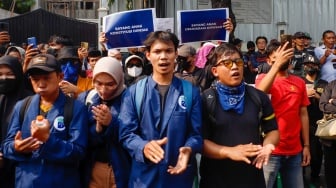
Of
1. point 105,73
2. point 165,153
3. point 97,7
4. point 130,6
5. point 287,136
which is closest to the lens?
point 165,153

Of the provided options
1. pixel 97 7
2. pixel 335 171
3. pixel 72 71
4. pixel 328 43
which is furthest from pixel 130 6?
pixel 335 171

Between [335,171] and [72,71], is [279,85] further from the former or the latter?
[72,71]

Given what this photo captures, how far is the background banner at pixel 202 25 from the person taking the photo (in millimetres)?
6691

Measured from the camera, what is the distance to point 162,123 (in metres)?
3.39

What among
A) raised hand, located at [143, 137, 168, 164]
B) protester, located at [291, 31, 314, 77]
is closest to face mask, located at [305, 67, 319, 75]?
protester, located at [291, 31, 314, 77]

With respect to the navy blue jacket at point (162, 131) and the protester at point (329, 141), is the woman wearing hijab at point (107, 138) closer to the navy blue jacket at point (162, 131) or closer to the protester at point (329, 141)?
the navy blue jacket at point (162, 131)

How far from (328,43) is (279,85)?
4.30 metres

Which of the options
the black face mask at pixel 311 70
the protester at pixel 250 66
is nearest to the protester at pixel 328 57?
the black face mask at pixel 311 70

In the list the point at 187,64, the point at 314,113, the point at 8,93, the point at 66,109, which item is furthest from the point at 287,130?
the point at 8,93

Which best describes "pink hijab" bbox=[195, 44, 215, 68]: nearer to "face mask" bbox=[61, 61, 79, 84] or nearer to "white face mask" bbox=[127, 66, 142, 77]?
"white face mask" bbox=[127, 66, 142, 77]

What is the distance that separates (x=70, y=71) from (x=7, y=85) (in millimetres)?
2078

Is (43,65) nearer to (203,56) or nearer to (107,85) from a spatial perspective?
(107,85)

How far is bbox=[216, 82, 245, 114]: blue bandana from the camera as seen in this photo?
3568 millimetres

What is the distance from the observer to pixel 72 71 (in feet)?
20.0
